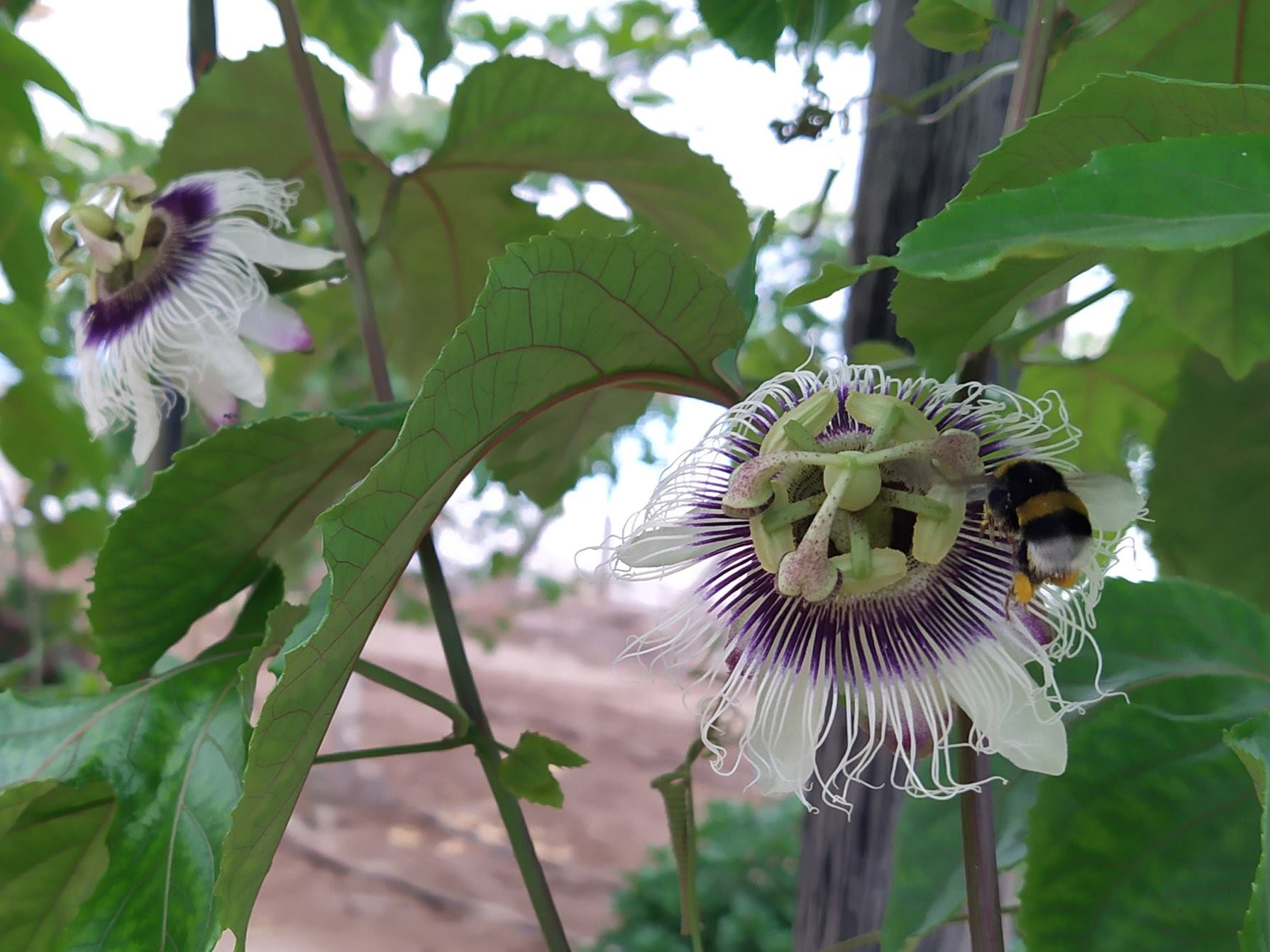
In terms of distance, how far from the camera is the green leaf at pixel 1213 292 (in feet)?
1.80

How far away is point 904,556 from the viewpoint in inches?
17.7

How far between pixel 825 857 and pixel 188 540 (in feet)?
1.65

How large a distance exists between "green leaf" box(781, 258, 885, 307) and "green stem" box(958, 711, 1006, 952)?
18 cm

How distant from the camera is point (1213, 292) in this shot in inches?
22.2

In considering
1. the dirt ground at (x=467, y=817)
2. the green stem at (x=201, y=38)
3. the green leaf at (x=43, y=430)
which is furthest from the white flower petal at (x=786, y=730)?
the dirt ground at (x=467, y=817)

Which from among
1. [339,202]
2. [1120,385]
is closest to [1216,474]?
[1120,385]

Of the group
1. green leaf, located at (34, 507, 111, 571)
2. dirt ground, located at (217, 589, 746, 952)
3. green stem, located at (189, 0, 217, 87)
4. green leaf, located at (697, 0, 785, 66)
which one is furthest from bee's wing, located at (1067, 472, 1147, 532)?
dirt ground, located at (217, 589, 746, 952)

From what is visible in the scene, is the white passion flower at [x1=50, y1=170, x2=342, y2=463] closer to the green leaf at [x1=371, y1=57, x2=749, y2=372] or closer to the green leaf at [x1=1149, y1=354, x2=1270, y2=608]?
the green leaf at [x1=371, y1=57, x2=749, y2=372]

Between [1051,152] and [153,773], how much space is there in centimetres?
47

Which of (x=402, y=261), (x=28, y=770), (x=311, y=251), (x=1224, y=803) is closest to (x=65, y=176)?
(x=402, y=261)

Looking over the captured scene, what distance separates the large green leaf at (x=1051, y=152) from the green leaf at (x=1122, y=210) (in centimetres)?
2

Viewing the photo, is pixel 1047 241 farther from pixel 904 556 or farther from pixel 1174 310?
pixel 1174 310

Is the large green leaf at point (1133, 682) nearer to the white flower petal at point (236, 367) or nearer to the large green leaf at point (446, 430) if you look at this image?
the large green leaf at point (446, 430)

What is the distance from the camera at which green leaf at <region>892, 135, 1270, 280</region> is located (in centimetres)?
30
